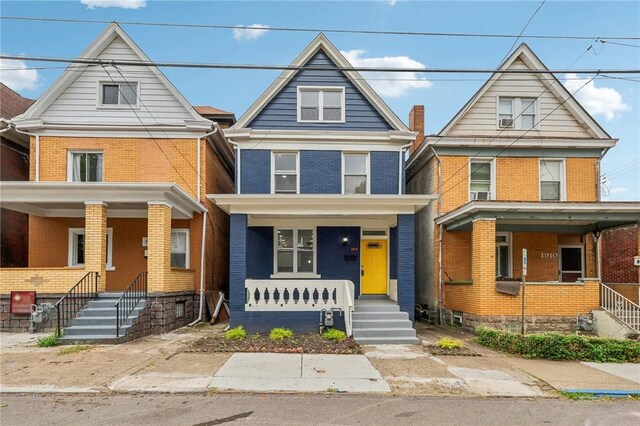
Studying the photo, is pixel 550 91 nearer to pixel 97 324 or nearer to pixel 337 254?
pixel 337 254

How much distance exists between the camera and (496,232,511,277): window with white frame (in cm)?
1541

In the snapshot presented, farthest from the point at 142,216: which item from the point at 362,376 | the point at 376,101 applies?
the point at 362,376

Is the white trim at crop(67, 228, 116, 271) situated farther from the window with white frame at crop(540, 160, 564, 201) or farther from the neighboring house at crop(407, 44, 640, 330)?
the window with white frame at crop(540, 160, 564, 201)

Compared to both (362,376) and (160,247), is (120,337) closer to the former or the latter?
(160,247)

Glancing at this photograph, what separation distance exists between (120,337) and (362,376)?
6.00 m

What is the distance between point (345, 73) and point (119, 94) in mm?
7956

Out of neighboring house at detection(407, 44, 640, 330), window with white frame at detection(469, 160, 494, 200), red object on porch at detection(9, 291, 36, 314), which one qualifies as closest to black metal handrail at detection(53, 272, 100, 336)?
red object on porch at detection(9, 291, 36, 314)

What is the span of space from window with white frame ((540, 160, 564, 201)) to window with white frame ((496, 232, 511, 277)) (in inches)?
75.7

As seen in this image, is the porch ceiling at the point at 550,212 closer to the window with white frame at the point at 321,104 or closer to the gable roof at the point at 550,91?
the gable roof at the point at 550,91

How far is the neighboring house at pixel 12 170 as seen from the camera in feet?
48.3

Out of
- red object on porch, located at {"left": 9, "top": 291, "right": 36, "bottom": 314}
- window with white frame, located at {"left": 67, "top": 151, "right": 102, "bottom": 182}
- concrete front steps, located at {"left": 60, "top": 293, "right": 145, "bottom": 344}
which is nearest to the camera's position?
concrete front steps, located at {"left": 60, "top": 293, "right": 145, "bottom": 344}

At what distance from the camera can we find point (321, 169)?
14.0 meters

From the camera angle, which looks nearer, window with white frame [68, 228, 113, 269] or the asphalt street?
the asphalt street

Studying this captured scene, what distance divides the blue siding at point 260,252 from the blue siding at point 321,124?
3614 millimetres
